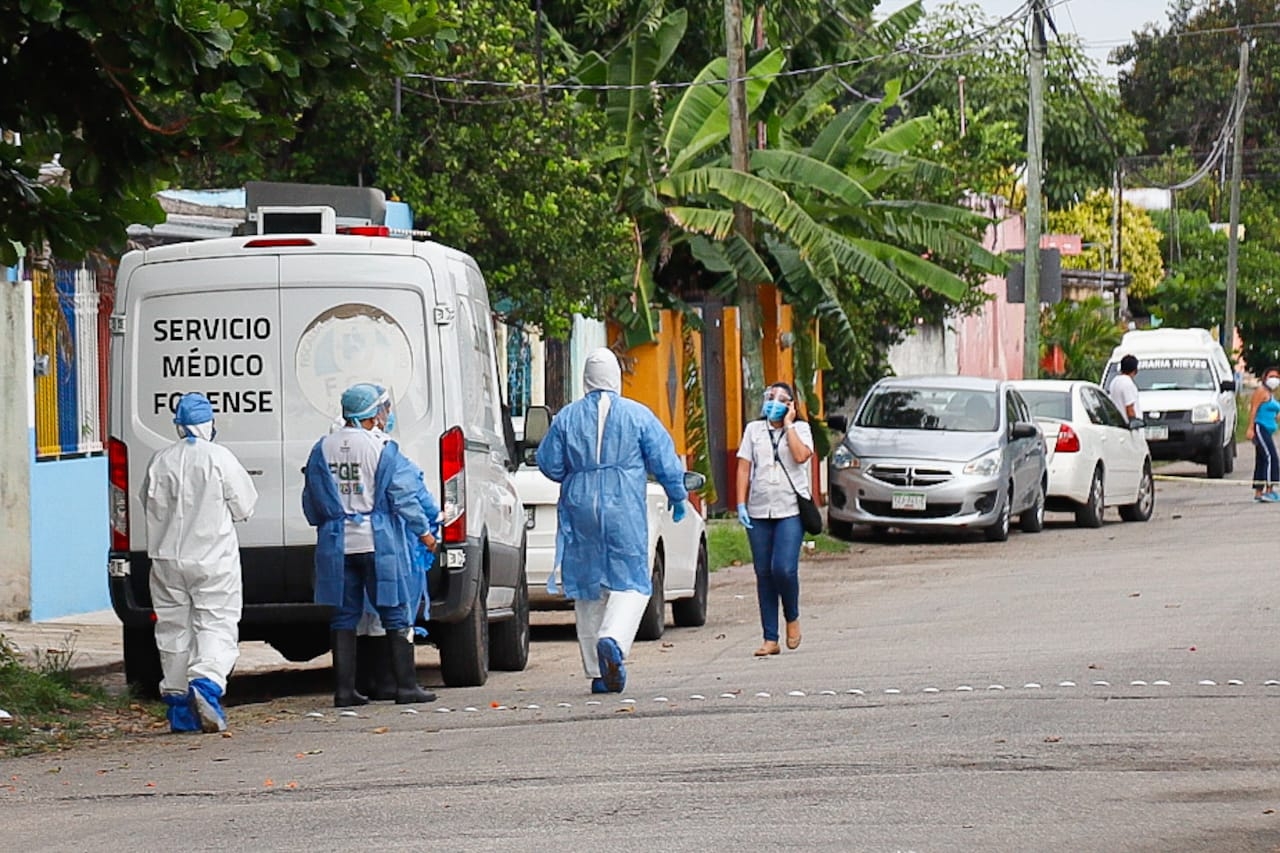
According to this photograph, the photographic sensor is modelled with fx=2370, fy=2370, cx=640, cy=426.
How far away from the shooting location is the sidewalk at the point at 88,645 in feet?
47.2

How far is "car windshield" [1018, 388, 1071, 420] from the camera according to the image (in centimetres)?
2702

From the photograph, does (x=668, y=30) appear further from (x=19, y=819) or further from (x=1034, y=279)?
(x=19, y=819)

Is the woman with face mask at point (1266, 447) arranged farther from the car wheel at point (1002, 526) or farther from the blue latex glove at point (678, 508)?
the blue latex glove at point (678, 508)

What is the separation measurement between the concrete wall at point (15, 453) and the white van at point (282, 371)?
4.35 metres

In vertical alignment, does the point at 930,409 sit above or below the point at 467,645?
above

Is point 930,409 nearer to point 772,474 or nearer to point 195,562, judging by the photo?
point 772,474

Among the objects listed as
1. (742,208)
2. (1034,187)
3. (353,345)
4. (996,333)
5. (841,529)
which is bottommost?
(841,529)

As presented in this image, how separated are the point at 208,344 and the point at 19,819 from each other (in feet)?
13.5

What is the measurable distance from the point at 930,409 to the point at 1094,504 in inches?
106

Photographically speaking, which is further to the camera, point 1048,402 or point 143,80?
point 1048,402

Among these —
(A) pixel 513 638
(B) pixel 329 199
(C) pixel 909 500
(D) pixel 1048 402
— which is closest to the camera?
(A) pixel 513 638

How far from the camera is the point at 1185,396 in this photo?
35.0m

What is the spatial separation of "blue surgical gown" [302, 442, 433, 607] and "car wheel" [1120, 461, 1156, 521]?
54.2 ft

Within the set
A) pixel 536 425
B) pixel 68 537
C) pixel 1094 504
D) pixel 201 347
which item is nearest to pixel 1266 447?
pixel 1094 504
